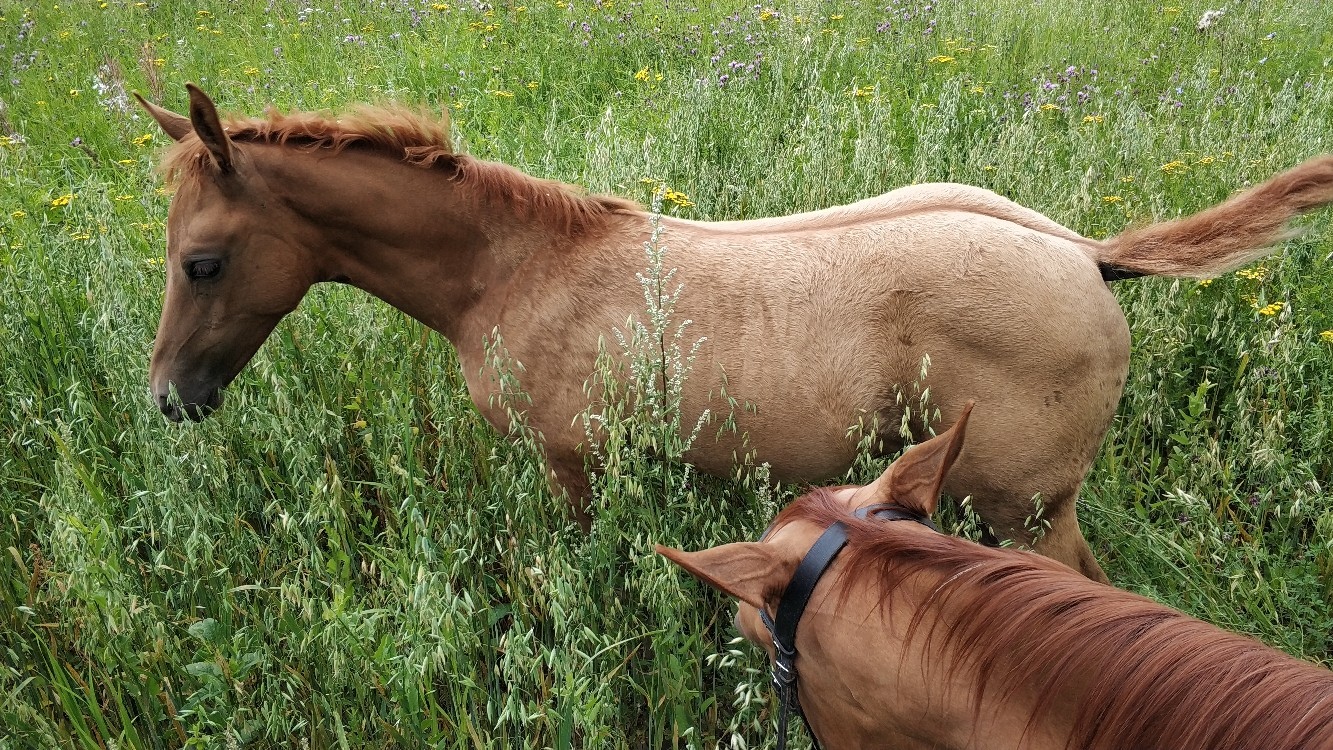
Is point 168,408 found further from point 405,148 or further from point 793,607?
point 793,607

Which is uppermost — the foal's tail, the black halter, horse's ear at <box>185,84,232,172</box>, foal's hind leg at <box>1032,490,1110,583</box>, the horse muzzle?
horse's ear at <box>185,84,232,172</box>

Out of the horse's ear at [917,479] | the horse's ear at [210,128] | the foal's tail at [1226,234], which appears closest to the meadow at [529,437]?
the foal's tail at [1226,234]

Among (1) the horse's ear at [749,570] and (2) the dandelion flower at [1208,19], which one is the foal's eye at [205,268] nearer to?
(1) the horse's ear at [749,570]

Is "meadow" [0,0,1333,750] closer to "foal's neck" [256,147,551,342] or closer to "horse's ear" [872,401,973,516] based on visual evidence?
"foal's neck" [256,147,551,342]

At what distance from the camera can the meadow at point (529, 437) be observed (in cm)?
220

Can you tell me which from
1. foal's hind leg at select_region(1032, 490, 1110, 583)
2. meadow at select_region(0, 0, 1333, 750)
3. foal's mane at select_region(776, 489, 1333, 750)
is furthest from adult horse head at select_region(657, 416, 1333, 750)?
foal's hind leg at select_region(1032, 490, 1110, 583)

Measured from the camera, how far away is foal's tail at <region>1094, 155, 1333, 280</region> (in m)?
2.38

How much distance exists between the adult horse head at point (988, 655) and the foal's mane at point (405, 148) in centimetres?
167

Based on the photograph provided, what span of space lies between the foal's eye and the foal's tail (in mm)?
2848

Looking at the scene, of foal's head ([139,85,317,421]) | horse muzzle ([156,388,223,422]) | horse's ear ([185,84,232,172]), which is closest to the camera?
horse's ear ([185,84,232,172])

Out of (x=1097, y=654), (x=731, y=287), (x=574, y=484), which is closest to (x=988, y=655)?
(x=1097, y=654)

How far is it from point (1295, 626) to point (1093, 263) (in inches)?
54.2

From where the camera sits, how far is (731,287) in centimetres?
272

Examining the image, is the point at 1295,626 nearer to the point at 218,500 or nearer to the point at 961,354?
the point at 961,354
